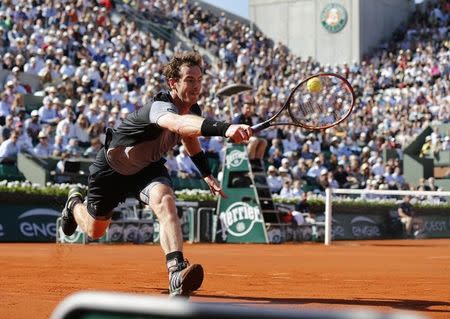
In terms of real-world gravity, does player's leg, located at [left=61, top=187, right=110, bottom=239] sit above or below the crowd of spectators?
below

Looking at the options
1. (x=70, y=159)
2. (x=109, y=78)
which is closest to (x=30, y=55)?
(x=109, y=78)

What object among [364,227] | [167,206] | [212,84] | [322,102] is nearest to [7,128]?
[322,102]

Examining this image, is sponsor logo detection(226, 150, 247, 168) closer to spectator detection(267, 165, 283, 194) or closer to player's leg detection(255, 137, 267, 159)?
player's leg detection(255, 137, 267, 159)

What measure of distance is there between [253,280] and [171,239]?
253cm

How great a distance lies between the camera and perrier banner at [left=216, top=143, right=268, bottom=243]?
18.2m

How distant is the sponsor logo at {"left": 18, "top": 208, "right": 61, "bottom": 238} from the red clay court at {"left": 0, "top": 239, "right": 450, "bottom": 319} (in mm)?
4050

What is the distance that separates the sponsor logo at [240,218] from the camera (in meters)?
18.4

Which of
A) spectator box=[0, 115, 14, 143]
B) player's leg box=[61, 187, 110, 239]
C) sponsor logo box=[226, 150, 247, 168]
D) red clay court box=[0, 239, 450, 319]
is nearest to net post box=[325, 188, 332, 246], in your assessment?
sponsor logo box=[226, 150, 247, 168]

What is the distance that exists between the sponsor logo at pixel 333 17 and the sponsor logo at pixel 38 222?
28080mm

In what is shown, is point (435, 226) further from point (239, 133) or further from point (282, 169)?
point (239, 133)

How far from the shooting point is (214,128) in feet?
17.4

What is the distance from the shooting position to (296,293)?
277 inches

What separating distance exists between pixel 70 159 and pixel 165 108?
12.6m

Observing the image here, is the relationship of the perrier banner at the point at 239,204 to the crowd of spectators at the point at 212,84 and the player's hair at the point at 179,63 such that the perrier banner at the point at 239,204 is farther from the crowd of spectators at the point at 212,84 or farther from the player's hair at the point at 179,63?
the player's hair at the point at 179,63
